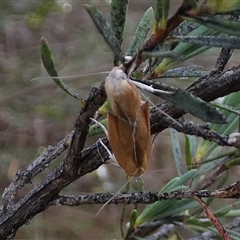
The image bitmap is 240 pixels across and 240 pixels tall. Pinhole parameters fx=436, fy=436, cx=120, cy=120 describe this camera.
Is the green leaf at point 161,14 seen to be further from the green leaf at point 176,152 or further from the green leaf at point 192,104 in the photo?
the green leaf at point 176,152

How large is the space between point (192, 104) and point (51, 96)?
59.5 inches

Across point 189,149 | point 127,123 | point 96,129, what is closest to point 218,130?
point 189,149

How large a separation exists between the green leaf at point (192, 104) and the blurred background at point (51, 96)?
1197 mm

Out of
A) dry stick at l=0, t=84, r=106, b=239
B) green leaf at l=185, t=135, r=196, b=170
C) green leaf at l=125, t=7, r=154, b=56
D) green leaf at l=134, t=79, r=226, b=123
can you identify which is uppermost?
green leaf at l=125, t=7, r=154, b=56

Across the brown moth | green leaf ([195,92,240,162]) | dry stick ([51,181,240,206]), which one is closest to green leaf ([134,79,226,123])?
the brown moth

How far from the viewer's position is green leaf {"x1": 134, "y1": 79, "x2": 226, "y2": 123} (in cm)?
30

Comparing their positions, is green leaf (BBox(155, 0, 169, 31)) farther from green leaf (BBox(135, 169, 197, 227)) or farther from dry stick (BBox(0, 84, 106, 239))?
green leaf (BBox(135, 169, 197, 227))

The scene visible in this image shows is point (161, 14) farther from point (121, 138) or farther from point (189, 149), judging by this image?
point (189, 149)

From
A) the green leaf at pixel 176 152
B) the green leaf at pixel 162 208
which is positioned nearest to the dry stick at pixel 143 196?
the green leaf at pixel 162 208

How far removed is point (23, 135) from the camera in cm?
178

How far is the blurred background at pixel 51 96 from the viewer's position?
1675 millimetres

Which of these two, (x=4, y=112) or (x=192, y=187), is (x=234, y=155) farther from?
(x=4, y=112)

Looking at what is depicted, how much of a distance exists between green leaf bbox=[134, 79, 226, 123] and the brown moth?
2 centimetres

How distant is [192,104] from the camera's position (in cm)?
31
